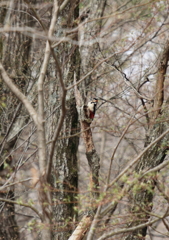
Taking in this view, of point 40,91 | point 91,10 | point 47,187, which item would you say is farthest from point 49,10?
point 47,187

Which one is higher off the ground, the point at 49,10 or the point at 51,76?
the point at 49,10

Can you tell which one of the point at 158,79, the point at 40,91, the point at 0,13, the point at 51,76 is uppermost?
the point at 0,13

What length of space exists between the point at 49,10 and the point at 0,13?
1.30m

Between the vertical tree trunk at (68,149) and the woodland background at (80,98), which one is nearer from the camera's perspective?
the woodland background at (80,98)

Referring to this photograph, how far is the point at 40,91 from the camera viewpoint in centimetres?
291

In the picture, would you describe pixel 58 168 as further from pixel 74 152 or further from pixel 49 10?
pixel 49 10

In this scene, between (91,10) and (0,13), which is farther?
(0,13)

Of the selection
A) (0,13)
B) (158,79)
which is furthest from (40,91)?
(0,13)

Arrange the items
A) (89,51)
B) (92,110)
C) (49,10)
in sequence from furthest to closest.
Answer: (49,10) → (89,51) → (92,110)

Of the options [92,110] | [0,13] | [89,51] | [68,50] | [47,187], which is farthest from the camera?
[0,13]

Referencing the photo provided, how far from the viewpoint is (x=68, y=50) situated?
5.46 meters

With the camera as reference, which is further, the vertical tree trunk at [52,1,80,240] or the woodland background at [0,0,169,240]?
the vertical tree trunk at [52,1,80,240]

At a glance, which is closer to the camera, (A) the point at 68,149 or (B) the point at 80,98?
(B) the point at 80,98

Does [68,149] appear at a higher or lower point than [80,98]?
lower
